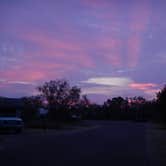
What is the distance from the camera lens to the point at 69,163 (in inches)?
549

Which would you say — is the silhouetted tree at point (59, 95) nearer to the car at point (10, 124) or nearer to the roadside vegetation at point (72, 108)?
the roadside vegetation at point (72, 108)

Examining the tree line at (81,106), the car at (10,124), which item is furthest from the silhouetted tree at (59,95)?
the car at (10,124)

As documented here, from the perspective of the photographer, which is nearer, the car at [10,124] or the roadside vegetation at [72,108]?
the car at [10,124]

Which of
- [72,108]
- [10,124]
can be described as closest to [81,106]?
[72,108]

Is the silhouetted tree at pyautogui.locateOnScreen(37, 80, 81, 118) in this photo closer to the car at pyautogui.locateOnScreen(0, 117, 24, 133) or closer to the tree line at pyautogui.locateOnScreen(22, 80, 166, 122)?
the tree line at pyautogui.locateOnScreen(22, 80, 166, 122)

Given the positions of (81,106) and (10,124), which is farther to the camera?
(81,106)

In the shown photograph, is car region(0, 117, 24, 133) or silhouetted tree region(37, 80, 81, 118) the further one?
silhouetted tree region(37, 80, 81, 118)

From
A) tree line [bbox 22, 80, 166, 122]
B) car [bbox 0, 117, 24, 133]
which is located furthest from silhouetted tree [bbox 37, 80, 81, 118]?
car [bbox 0, 117, 24, 133]

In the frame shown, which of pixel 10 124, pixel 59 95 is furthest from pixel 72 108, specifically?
pixel 10 124

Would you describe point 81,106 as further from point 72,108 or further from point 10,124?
point 10,124

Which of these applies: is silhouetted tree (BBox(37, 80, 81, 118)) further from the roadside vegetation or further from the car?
the car

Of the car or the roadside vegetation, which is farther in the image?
the roadside vegetation

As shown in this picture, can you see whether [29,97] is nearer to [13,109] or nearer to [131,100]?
[13,109]

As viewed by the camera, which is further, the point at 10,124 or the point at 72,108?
the point at 72,108
